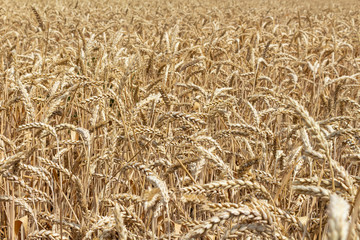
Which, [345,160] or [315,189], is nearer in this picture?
[315,189]

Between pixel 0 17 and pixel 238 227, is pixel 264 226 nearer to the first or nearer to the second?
pixel 238 227

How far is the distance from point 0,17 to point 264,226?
6578 mm

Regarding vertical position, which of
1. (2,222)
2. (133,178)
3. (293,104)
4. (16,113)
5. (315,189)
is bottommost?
(2,222)

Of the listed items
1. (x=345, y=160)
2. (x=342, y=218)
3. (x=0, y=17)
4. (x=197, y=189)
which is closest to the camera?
(x=342, y=218)

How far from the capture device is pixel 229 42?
450 centimetres

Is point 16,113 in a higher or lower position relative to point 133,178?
higher

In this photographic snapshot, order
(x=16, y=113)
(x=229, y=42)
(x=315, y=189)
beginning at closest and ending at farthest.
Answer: (x=315, y=189)
(x=16, y=113)
(x=229, y=42)

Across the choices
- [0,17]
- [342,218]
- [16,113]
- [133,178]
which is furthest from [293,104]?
[0,17]

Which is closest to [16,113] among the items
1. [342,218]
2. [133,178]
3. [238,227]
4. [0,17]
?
[133,178]

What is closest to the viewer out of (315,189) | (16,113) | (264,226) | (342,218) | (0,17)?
(342,218)

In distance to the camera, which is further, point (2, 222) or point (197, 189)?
point (2, 222)

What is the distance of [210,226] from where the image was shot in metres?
0.79

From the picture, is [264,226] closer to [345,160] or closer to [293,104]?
[293,104]

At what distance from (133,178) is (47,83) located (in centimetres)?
120
